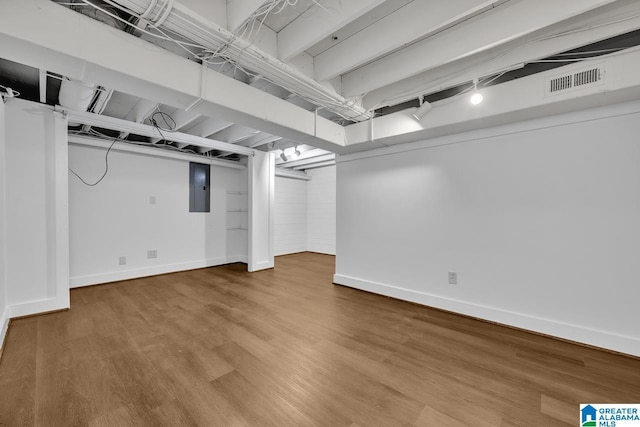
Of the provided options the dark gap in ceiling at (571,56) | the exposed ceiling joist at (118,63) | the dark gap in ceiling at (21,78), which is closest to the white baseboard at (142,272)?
the dark gap in ceiling at (21,78)

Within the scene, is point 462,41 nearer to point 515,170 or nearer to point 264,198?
point 515,170

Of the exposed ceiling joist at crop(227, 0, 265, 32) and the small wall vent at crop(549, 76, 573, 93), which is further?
the small wall vent at crop(549, 76, 573, 93)

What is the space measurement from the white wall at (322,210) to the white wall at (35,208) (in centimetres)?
536

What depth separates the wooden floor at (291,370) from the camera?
4.81ft

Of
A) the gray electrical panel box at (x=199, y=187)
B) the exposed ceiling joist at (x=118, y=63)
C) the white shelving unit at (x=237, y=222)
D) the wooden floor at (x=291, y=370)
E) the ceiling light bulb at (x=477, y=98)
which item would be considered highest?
the ceiling light bulb at (x=477, y=98)

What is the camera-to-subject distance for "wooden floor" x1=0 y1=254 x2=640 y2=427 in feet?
4.81

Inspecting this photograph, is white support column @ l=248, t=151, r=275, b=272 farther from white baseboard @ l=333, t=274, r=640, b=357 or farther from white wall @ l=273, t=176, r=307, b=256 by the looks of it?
white baseboard @ l=333, t=274, r=640, b=357

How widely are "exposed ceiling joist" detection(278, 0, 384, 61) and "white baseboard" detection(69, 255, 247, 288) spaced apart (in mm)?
4463

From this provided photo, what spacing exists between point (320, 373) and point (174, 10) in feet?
8.68

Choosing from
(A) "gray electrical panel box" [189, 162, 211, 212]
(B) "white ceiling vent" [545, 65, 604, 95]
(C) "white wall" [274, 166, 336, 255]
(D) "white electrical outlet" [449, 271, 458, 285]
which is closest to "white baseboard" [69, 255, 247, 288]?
(A) "gray electrical panel box" [189, 162, 211, 212]

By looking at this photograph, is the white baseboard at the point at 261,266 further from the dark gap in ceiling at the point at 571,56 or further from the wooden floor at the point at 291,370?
the dark gap in ceiling at the point at 571,56

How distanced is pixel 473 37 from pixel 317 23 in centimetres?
123

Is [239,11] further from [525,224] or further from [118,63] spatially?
[525,224]

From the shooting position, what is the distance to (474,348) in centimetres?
220
